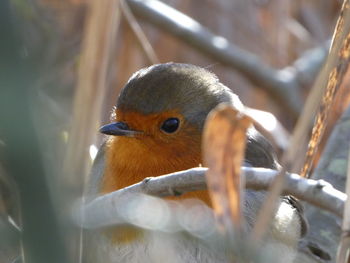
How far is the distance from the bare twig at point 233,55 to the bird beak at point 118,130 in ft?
5.14

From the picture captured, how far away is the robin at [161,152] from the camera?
2309mm

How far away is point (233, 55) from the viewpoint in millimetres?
4371

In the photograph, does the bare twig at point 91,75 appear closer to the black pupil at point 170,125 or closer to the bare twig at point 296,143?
the bare twig at point 296,143

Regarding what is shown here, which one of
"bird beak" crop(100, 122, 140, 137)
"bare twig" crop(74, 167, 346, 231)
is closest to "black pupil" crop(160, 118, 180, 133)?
"bird beak" crop(100, 122, 140, 137)

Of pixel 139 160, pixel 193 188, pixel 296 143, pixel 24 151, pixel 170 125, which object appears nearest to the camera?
pixel 24 151

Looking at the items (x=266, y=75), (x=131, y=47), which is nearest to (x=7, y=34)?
(x=131, y=47)

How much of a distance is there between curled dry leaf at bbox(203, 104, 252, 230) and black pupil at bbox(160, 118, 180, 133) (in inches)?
40.5

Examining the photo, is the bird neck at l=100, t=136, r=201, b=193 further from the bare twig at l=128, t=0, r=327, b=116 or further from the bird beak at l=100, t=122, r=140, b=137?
the bare twig at l=128, t=0, r=327, b=116

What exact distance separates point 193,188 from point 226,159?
14 centimetres

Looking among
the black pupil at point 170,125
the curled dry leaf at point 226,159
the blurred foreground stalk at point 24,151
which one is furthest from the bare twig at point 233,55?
the blurred foreground stalk at point 24,151

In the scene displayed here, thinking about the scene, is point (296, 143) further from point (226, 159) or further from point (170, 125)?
point (170, 125)

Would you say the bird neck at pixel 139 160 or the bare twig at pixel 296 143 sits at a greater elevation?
the bare twig at pixel 296 143

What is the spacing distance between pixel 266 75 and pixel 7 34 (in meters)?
3.50

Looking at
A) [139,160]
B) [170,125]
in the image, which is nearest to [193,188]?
[139,160]
